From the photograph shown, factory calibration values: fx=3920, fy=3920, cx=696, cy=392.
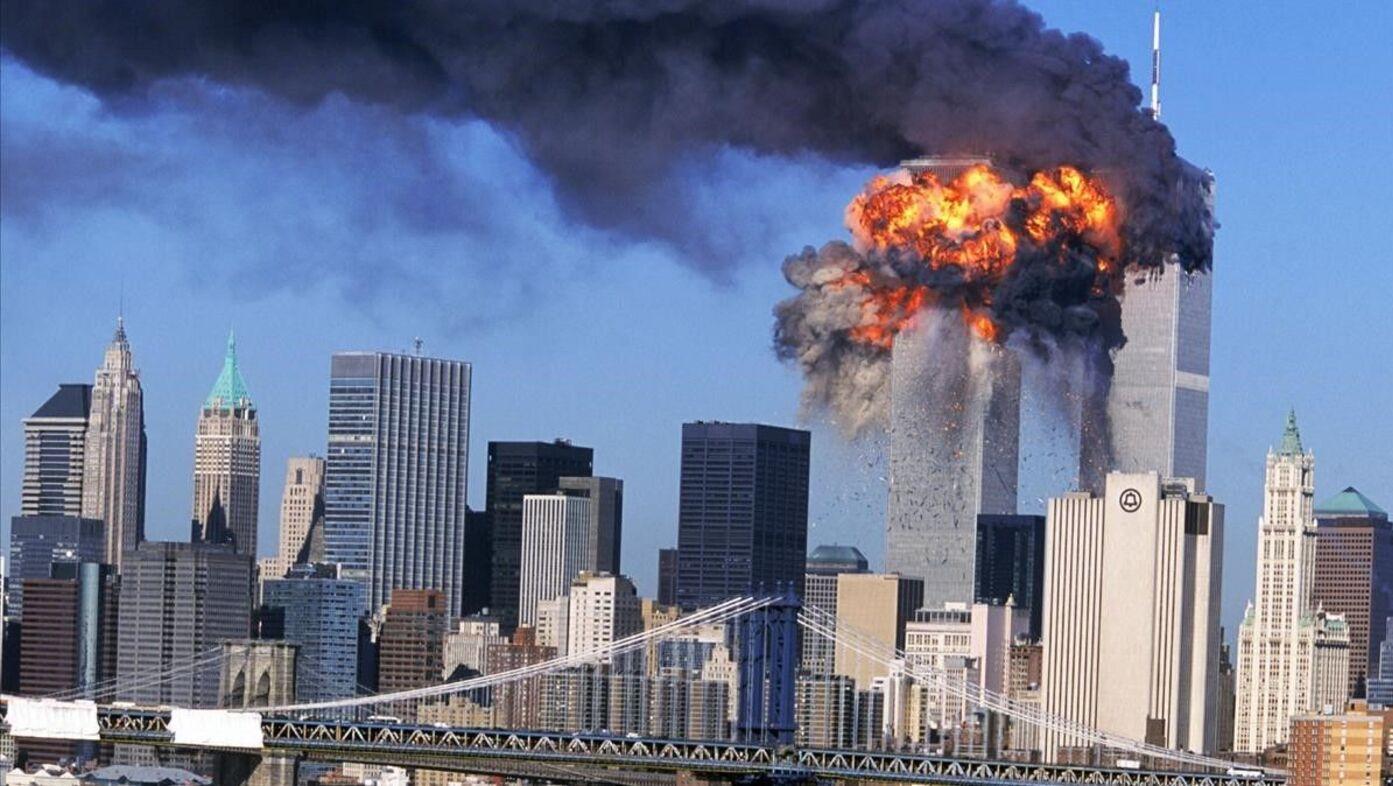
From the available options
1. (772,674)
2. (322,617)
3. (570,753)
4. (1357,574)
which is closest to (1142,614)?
(772,674)

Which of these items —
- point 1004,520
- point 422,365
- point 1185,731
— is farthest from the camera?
point 422,365

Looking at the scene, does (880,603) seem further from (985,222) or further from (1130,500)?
(985,222)

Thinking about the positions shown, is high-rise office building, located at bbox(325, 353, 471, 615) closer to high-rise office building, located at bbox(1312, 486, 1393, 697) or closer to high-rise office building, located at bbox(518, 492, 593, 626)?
high-rise office building, located at bbox(518, 492, 593, 626)

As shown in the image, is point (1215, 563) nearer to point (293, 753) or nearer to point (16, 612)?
point (293, 753)

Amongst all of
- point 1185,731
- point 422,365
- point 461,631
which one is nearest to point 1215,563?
point 1185,731

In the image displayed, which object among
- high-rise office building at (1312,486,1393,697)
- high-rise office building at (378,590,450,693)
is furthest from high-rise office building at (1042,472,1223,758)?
high-rise office building at (1312,486,1393,697)

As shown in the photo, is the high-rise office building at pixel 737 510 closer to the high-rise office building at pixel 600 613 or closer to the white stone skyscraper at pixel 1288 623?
the high-rise office building at pixel 600 613
